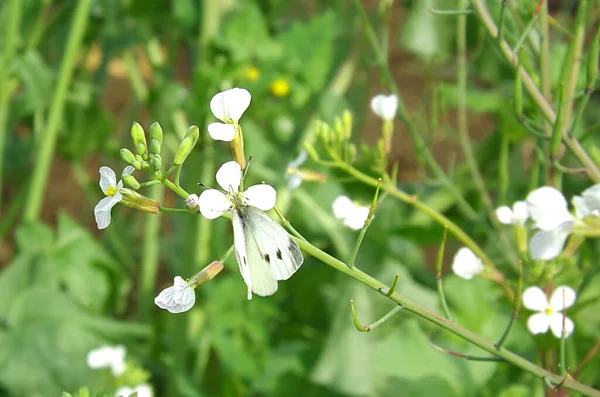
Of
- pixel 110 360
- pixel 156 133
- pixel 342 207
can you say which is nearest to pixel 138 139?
pixel 156 133

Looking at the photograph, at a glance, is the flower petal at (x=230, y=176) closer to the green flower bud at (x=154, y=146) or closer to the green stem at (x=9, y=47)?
the green flower bud at (x=154, y=146)

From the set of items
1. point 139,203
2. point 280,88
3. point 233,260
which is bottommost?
point 233,260

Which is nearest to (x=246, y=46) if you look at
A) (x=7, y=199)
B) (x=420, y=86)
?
(x=7, y=199)

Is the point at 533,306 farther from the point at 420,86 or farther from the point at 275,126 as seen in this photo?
the point at 420,86

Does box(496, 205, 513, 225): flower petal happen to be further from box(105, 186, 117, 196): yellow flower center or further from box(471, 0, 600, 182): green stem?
box(105, 186, 117, 196): yellow flower center

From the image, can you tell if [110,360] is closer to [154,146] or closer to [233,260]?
[233,260]

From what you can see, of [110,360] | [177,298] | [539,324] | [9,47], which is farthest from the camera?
[9,47]

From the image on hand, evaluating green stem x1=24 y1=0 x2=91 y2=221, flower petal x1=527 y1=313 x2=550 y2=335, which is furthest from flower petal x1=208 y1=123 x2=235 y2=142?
green stem x1=24 y1=0 x2=91 y2=221
